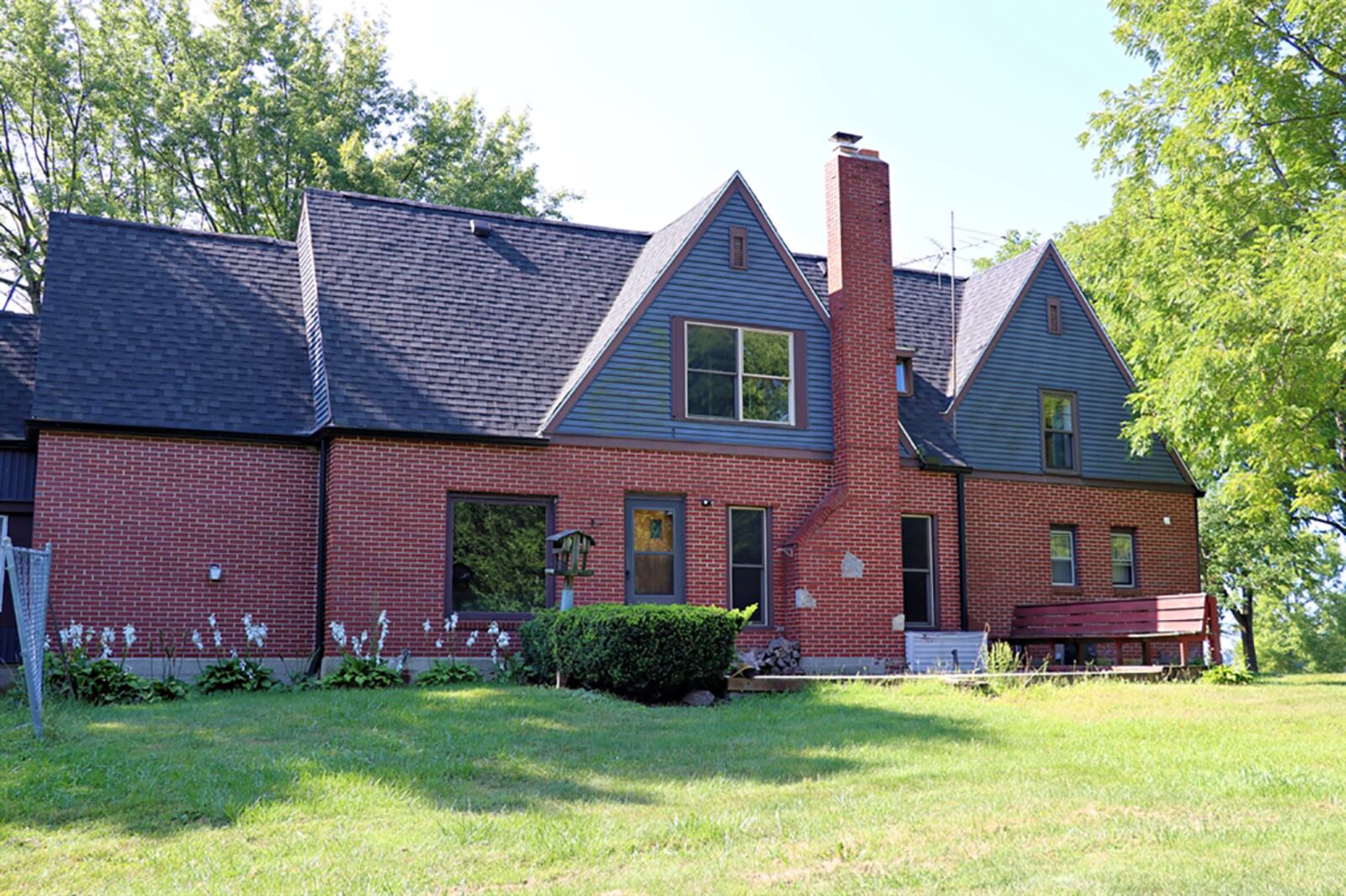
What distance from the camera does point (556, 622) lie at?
1434cm

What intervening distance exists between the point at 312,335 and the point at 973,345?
10.5 metres

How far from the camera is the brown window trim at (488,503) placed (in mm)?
16188

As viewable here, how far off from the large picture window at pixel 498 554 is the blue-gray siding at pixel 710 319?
132 centimetres

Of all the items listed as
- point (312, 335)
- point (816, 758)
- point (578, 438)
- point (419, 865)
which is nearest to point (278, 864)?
point (419, 865)

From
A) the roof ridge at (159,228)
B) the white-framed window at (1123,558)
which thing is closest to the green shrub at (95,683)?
the roof ridge at (159,228)

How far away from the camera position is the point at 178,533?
620 inches

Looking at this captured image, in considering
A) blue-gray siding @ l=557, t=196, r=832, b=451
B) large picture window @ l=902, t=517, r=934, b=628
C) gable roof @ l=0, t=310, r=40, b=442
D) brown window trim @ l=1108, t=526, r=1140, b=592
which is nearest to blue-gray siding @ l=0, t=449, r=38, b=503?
gable roof @ l=0, t=310, r=40, b=442

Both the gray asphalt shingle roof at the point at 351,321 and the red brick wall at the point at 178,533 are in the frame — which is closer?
the red brick wall at the point at 178,533

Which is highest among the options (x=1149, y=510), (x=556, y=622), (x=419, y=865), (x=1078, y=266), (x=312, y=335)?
(x=1078, y=266)

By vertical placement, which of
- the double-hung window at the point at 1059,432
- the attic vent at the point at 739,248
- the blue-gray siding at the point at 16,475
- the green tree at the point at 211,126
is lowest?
the blue-gray siding at the point at 16,475

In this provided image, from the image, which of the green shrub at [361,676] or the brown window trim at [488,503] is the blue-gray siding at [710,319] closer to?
the brown window trim at [488,503]

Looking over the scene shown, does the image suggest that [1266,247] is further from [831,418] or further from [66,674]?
[66,674]

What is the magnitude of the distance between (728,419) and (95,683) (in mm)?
8813

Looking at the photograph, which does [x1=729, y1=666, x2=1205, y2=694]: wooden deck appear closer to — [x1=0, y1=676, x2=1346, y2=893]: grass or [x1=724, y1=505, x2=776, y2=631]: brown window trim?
[x1=0, y1=676, x2=1346, y2=893]: grass
